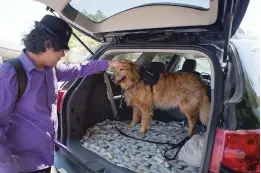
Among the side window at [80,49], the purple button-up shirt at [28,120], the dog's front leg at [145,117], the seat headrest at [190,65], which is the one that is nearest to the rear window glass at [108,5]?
the side window at [80,49]

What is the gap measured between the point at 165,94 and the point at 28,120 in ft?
7.34

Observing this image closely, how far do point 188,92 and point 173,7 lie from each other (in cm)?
181

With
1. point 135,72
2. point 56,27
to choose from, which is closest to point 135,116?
point 135,72

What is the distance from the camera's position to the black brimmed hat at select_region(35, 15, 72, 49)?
1971mm

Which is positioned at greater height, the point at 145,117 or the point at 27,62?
the point at 27,62

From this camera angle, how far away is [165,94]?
3842 millimetres

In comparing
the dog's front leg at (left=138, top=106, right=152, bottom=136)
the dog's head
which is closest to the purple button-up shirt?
the dog's head

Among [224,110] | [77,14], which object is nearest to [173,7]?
[224,110]

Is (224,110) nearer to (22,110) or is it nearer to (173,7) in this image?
(173,7)

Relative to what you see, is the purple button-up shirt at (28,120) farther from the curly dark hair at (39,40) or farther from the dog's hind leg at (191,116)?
the dog's hind leg at (191,116)

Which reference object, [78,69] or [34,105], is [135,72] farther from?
[34,105]

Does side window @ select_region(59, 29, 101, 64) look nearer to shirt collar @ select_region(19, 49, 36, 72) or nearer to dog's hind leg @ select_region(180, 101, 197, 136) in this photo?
shirt collar @ select_region(19, 49, 36, 72)

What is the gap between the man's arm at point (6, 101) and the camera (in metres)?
1.72

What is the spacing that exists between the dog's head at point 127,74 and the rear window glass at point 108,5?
2.83 ft
